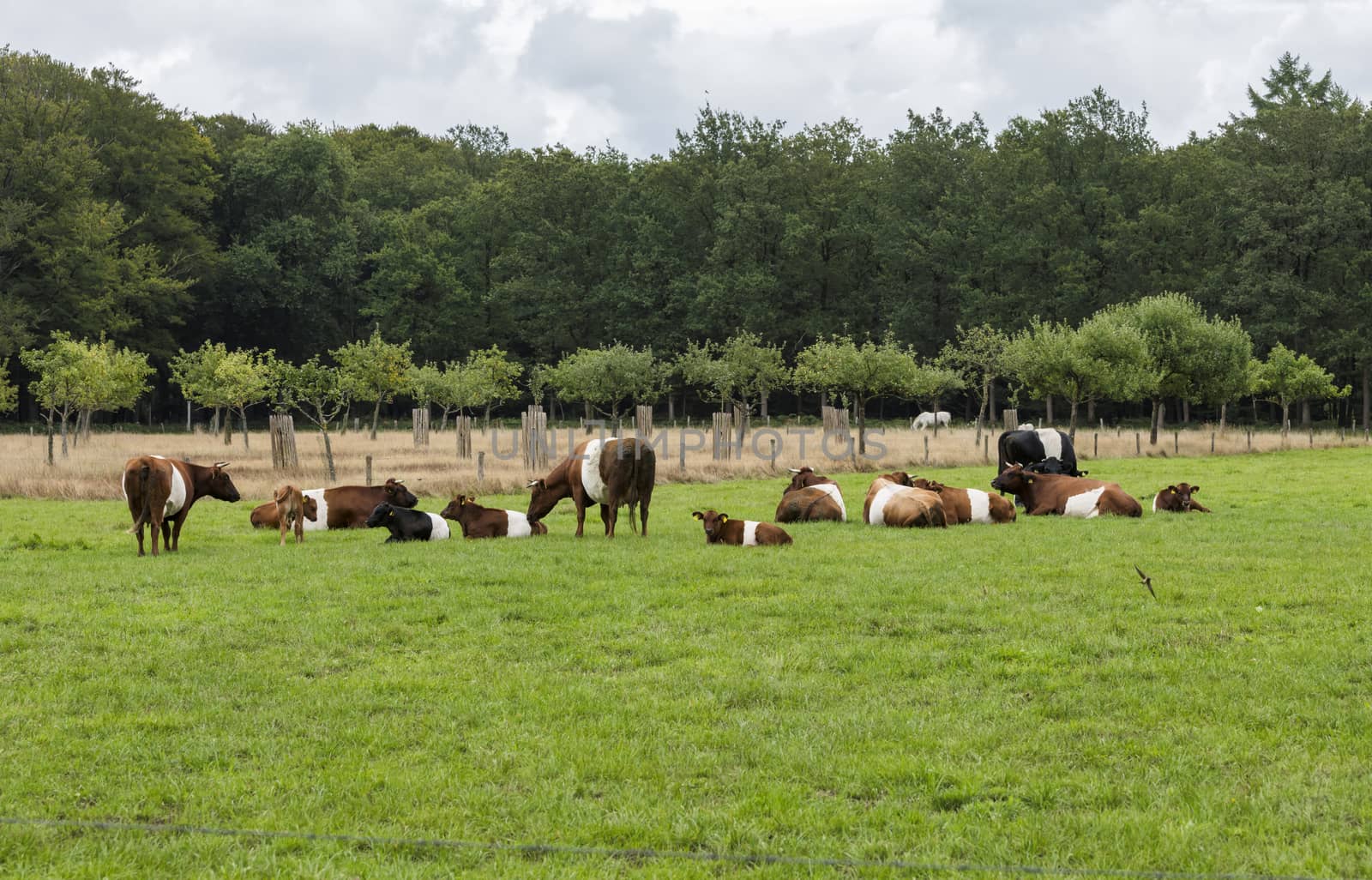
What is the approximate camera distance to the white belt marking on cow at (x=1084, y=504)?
1702 cm

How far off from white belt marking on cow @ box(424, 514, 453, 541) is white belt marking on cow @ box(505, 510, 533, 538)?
0.86 metres

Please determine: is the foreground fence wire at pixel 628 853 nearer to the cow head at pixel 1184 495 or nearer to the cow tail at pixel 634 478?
the cow tail at pixel 634 478

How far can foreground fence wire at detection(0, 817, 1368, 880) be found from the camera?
4.32 meters

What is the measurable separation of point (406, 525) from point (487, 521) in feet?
3.66

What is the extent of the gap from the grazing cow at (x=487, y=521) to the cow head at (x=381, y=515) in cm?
85

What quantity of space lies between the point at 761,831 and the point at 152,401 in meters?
67.4

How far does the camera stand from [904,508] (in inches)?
612

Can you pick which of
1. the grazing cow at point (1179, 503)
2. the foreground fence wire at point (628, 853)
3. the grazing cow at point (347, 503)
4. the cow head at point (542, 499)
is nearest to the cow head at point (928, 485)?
the grazing cow at point (1179, 503)

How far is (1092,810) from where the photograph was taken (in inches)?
196

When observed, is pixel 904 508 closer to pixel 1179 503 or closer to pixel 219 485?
pixel 1179 503

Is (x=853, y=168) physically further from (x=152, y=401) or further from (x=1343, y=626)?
(x=1343, y=626)

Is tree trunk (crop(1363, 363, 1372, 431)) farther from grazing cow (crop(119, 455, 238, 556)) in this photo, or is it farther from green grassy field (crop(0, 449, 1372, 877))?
grazing cow (crop(119, 455, 238, 556))

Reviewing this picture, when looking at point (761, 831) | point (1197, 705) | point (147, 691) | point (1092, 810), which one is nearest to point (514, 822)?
point (761, 831)

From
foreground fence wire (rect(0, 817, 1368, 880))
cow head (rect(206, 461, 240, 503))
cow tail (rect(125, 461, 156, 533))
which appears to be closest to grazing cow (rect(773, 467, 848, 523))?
cow head (rect(206, 461, 240, 503))
